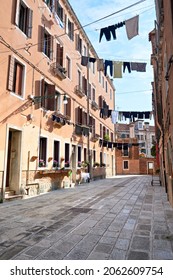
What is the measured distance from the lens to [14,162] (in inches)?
312

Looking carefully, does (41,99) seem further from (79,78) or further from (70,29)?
(70,29)

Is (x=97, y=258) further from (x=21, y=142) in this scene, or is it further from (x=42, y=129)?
(x=42, y=129)

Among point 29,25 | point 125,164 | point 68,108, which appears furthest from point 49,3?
point 125,164

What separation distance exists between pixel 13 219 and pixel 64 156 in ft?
23.8

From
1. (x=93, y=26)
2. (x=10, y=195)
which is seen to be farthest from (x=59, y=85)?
(x=10, y=195)

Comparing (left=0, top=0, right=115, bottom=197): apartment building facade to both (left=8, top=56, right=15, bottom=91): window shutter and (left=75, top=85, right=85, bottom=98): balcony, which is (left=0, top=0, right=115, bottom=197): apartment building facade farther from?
(left=75, top=85, right=85, bottom=98): balcony

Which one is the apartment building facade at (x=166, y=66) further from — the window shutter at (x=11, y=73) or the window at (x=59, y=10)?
the window at (x=59, y=10)

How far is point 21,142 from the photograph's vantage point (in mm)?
7969

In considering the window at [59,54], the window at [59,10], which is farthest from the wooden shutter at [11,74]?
the window at [59,10]

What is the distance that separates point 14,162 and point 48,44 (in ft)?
21.0

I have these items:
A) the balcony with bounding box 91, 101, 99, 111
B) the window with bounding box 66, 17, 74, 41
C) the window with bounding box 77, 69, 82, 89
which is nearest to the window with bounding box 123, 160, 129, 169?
the balcony with bounding box 91, 101, 99, 111

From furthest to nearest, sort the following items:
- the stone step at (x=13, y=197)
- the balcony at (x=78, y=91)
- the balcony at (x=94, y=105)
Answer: the balcony at (x=94, y=105) < the balcony at (x=78, y=91) < the stone step at (x=13, y=197)

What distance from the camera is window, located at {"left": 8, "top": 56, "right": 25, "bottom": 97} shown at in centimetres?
742

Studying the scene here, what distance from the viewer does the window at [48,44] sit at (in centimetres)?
1033
